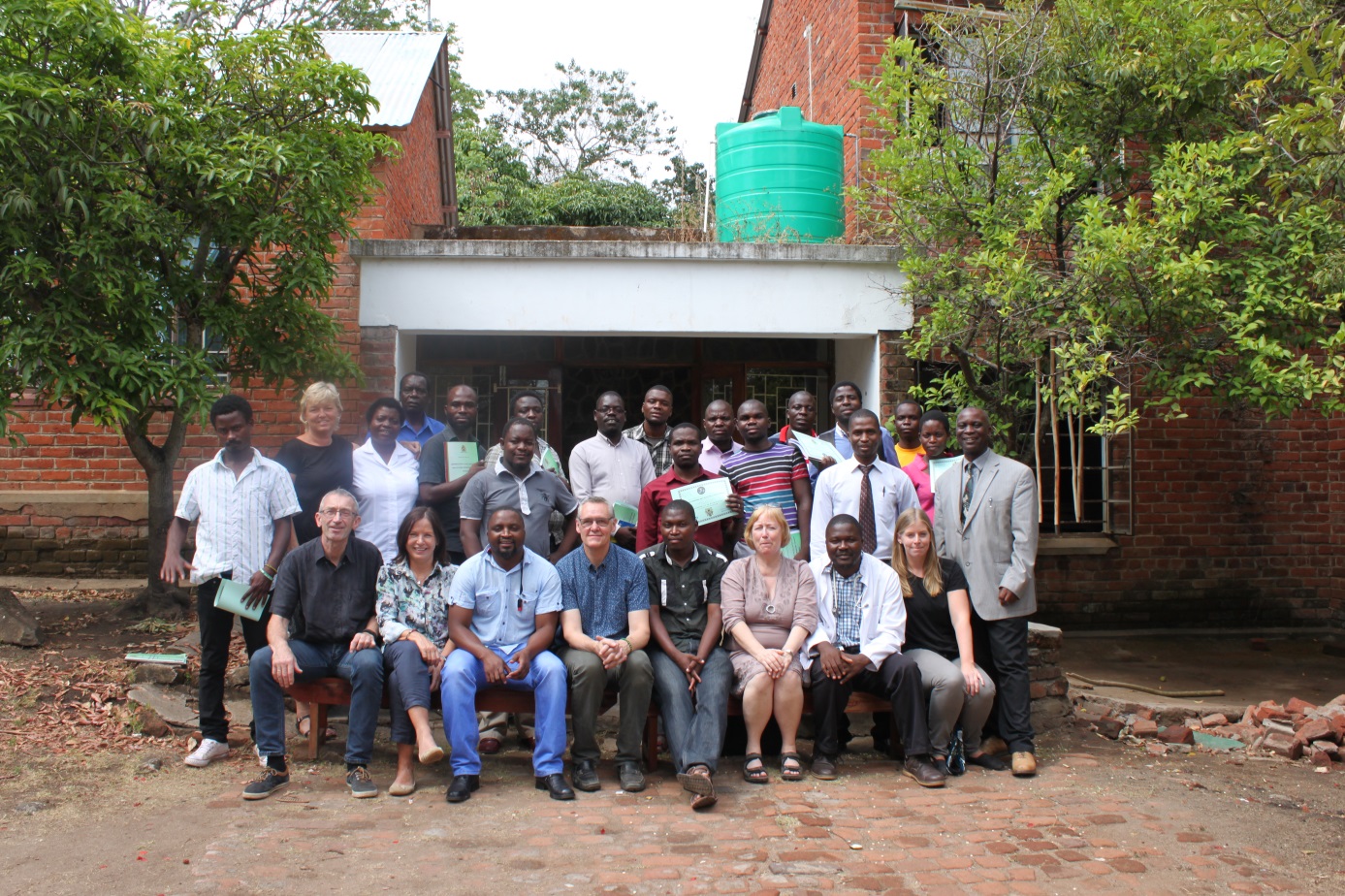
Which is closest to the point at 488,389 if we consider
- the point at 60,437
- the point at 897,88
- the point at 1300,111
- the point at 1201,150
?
the point at 60,437

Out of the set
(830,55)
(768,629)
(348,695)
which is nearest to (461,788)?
(348,695)

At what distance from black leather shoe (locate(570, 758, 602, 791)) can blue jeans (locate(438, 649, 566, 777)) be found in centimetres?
8

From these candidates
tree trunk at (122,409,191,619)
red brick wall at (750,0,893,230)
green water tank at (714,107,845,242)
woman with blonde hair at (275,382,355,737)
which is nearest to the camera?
woman with blonde hair at (275,382,355,737)

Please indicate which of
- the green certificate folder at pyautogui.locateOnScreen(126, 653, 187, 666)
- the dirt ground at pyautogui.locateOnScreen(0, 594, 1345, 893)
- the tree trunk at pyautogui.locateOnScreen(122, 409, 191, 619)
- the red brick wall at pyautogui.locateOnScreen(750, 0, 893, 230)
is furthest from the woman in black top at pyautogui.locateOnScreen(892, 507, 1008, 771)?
the tree trunk at pyautogui.locateOnScreen(122, 409, 191, 619)

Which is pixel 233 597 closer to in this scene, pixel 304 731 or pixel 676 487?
pixel 304 731

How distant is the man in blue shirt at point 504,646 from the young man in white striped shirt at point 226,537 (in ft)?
3.45

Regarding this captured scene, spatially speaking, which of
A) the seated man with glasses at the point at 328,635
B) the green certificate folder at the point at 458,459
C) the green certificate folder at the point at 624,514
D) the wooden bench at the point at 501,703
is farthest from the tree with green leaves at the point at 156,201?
the green certificate folder at the point at 624,514

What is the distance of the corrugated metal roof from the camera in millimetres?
9781

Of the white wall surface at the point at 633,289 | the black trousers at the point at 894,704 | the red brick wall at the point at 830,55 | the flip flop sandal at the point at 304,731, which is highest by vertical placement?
the red brick wall at the point at 830,55

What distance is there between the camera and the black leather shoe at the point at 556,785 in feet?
15.2

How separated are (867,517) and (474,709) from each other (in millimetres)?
2299

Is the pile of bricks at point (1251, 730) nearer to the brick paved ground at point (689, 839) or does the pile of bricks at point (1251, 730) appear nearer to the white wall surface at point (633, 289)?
the brick paved ground at point (689, 839)

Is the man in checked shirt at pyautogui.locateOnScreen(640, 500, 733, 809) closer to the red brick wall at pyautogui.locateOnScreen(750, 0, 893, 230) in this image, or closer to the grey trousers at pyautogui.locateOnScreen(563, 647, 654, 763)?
the grey trousers at pyautogui.locateOnScreen(563, 647, 654, 763)

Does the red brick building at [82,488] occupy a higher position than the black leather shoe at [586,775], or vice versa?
the red brick building at [82,488]
